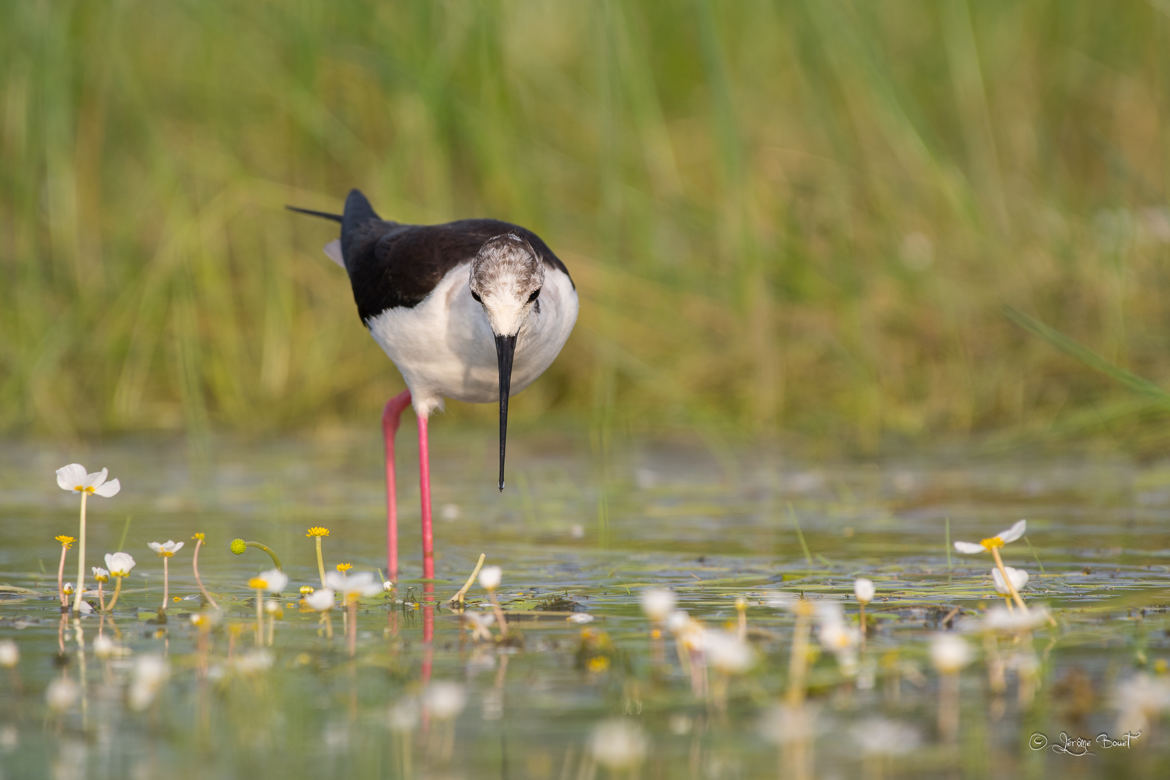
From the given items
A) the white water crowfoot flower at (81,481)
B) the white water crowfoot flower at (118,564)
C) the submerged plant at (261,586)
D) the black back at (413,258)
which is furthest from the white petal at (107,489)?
the black back at (413,258)

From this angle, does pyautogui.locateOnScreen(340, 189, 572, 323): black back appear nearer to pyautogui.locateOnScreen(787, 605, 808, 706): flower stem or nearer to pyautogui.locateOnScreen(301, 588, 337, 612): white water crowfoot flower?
pyautogui.locateOnScreen(301, 588, 337, 612): white water crowfoot flower

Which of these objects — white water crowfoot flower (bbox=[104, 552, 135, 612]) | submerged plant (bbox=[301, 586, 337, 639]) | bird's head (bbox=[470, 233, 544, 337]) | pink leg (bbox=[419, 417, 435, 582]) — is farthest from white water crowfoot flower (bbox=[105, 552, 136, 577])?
bird's head (bbox=[470, 233, 544, 337])

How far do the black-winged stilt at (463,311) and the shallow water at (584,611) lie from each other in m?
0.54

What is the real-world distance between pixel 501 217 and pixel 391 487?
9.90 feet

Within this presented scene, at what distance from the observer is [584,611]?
4082mm

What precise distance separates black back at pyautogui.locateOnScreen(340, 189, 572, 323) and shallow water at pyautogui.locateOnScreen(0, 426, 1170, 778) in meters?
0.84

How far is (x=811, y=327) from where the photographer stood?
823 cm

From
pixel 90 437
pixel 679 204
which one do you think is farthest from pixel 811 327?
pixel 90 437

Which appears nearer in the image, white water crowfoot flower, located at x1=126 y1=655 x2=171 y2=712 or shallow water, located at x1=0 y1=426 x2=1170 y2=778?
shallow water, located at x1=0 y1=426 x2=1170 y2=778

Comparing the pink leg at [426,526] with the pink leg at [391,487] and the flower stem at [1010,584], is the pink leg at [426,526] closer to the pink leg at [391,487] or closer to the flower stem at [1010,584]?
the pink leg at [391,487]

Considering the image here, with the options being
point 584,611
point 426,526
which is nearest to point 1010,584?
point 584,611

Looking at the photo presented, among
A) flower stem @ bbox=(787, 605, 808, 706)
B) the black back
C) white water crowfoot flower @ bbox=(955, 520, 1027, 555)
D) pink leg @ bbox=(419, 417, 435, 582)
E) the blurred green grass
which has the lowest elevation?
flower stem @ bbox=(787, 605, 808, 706)

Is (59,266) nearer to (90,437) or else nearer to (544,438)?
(90,437)

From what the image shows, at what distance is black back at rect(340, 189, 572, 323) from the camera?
502 centimetres
